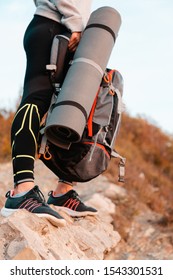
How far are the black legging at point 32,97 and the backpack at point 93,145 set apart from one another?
0.34 ft

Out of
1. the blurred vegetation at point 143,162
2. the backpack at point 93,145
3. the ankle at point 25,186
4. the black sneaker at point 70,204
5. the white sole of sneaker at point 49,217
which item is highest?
the backpack at point 93,145

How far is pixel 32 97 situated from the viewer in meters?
4.04

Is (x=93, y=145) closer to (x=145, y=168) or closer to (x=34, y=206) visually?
(x=34, y=206)

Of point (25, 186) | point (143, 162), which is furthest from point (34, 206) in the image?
point (143, 162)

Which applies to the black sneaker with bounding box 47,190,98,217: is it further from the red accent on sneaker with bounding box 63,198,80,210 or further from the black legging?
the black legging

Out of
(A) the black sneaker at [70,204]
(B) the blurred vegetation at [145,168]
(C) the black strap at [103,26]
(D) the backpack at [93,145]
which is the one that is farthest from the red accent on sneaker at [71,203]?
(B) the blurred vegetation at [145,168]

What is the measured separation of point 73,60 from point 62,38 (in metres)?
0.19

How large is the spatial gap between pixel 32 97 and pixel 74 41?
57 centimetres

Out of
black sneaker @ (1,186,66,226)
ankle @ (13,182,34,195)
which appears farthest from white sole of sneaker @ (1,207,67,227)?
ankle @ (13,182,34,195)

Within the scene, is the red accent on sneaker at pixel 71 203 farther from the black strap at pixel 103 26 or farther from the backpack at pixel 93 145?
the black strap at pixel 103 26

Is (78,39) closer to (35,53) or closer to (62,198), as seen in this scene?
(35,53)

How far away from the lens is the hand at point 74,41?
4.21m

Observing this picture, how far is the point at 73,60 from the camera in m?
4.14
